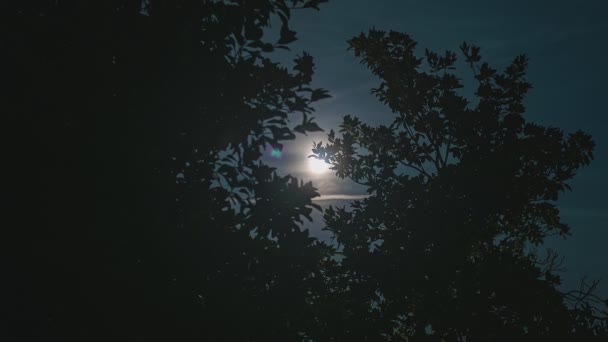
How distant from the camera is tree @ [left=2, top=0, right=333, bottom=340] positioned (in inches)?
129

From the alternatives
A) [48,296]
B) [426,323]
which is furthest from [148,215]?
[426,323]

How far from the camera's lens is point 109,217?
338 cm

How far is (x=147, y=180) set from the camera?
351 cm

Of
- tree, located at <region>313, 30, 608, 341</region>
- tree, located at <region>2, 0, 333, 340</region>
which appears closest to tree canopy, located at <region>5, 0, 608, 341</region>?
tree, located at <region>2, 0, 333, 340</region>

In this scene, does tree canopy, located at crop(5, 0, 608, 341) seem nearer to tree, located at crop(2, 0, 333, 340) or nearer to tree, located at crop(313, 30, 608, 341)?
tree, located at crop(2, 0, 333, 340)

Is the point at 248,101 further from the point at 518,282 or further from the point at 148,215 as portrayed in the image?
A: the point at 518,282

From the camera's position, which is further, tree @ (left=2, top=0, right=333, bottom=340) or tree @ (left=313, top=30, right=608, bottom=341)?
tree @ (left=313, top=30, right=608, bottom=341)

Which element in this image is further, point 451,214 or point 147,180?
point 451,214

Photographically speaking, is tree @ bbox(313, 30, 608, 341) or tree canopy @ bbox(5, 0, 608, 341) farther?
tree @ bbox(313, 30, 608, 341)

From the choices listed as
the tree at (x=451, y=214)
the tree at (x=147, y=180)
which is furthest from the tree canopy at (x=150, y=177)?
the tree at (x=451, y=214)

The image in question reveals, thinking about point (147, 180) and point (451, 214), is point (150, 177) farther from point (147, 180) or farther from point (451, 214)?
point (451, 214)

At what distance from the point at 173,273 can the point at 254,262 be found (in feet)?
2.53

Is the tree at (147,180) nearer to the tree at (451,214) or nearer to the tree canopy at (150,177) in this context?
the tree canopy at (150,177)

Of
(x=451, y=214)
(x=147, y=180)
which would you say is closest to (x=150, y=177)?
(x=147, y=180)
